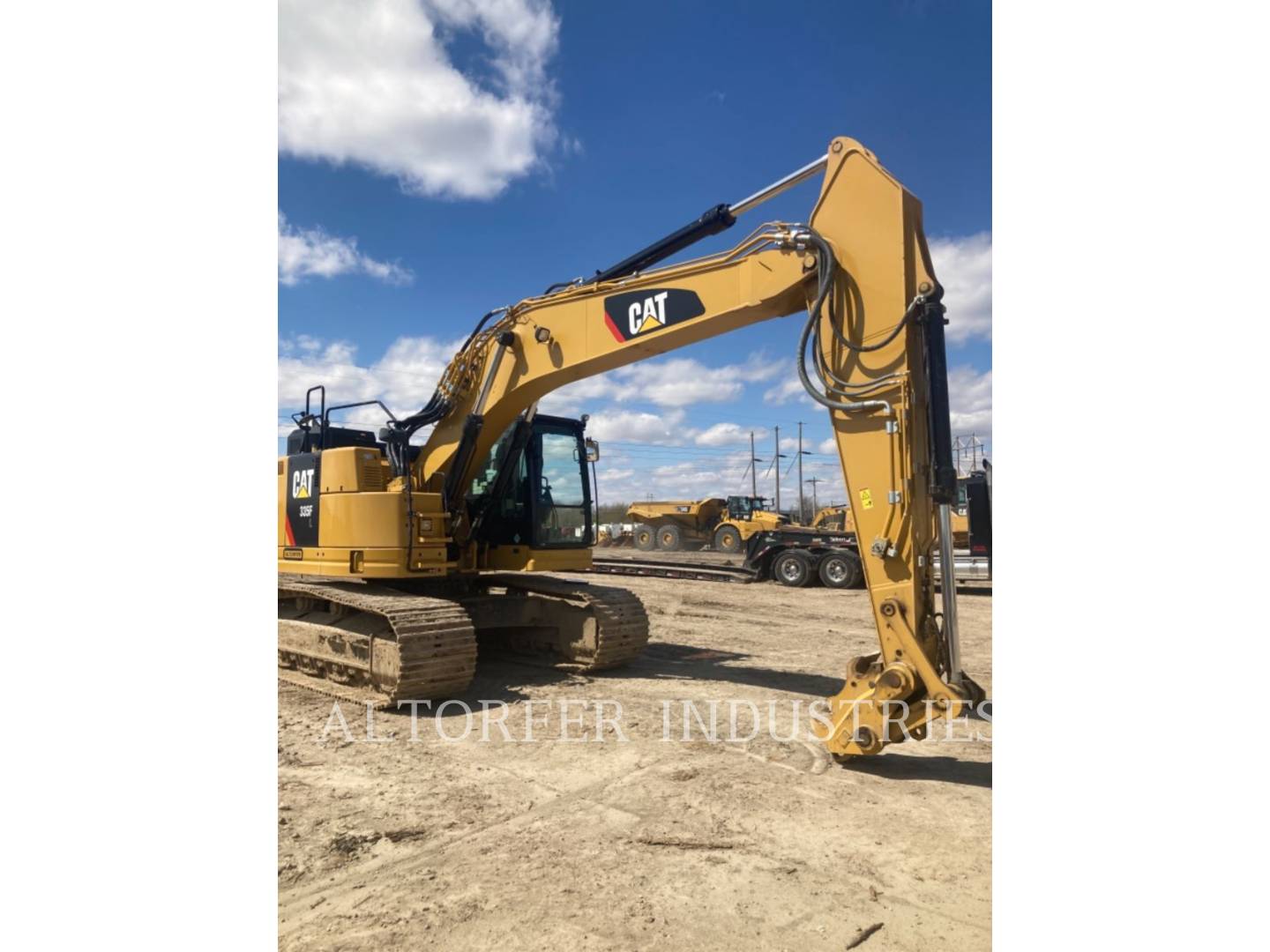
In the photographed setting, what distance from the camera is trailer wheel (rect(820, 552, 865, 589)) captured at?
1766 centimetres

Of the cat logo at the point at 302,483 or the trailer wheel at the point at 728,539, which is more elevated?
the cat logo at the point at 302,483

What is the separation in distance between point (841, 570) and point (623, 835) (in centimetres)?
1434

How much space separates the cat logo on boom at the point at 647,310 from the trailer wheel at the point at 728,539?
2055cm

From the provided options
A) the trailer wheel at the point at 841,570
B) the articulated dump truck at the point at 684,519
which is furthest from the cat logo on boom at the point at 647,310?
the articulated dump truck at the point at 684,519

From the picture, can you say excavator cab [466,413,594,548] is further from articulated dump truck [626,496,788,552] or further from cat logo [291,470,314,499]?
articulated dump truck [626,496,788,552]

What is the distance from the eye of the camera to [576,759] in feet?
17.8

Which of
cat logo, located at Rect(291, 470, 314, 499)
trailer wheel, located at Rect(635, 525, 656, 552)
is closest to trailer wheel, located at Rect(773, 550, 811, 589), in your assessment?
cat logo, located at Rect(291, 470, 314, 499)

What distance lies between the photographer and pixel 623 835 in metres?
4.21

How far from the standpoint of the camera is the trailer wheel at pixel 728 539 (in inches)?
1063

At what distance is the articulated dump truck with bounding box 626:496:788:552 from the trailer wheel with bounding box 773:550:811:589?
9842 millimetres

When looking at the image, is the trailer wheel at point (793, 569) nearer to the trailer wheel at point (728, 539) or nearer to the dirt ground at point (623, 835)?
the trailer wheel at point (728, 539)

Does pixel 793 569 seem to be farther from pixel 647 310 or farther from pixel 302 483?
pixel 647 310

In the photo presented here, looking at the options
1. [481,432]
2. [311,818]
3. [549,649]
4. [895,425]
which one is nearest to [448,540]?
[481,432]

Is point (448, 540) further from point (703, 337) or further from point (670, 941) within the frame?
point (670, 941)
